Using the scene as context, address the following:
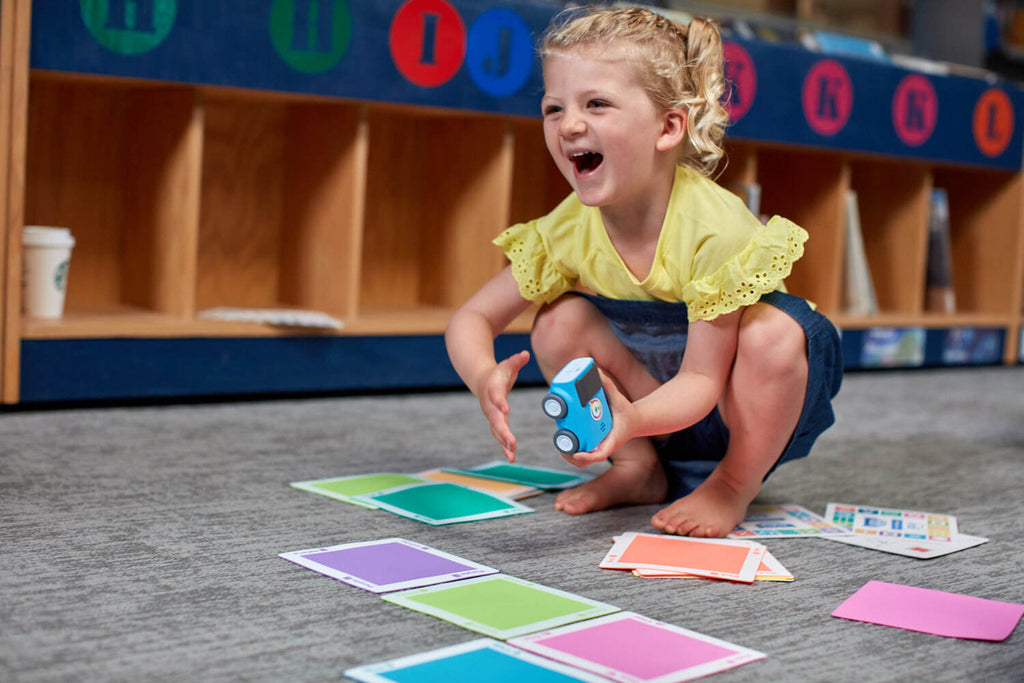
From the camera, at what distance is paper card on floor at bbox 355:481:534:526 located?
121 cm

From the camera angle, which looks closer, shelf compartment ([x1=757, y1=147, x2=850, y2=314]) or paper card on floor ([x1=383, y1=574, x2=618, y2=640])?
paper card on floor ([x1=383, y1=574, x2=618, y2=640])

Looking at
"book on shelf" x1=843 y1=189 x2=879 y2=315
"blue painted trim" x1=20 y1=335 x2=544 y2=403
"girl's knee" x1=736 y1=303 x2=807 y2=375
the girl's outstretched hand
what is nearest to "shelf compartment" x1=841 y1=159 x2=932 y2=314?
"book on shelf" x1=843 y1=189 x2=879 y2=315

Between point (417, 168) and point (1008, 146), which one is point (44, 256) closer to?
point (417, 168)

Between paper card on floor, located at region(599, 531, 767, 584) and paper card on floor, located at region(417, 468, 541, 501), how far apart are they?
0.20m

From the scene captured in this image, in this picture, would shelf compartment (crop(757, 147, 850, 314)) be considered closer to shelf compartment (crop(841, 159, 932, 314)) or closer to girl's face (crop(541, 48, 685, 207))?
shelf compartment (crop(841, 159, 932, 314))

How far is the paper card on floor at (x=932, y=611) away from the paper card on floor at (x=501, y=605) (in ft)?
0.73

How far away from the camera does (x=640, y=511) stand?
1.31 meters

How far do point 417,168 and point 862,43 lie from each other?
124 centimetres

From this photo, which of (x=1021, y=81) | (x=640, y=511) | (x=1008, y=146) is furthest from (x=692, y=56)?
(x=1021, y=81)

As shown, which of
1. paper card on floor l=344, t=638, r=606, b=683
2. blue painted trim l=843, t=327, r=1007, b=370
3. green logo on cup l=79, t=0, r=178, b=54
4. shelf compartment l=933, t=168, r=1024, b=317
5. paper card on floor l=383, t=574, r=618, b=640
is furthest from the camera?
shelf compartment l=933, t=168, r=1024, b=317

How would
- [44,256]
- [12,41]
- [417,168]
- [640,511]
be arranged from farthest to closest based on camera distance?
[417,168] < [44,256] < [12,41] < [640,511]

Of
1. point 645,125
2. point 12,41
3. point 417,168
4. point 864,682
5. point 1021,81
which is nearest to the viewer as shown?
point 864,682

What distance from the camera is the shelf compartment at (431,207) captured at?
220 centimetres

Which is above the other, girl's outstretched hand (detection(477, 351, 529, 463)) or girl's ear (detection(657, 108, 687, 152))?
girl's ear (detection(657, 108, 687, 152))
